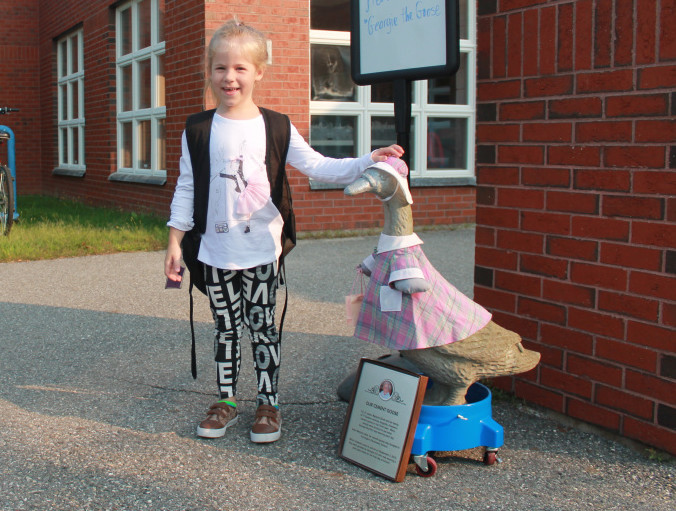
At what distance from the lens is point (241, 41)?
311 centimetres

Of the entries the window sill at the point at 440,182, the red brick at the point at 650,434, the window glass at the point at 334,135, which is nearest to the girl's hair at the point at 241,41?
the red brick at the point at 650,434

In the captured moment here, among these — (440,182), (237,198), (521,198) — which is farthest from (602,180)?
(440,182)

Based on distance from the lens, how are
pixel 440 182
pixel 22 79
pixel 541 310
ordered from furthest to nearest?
pixel 22 79 → pixel 440 182 → pixel 541 310

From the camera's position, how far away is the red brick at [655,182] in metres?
2.98

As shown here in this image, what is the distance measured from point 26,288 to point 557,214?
4.60m

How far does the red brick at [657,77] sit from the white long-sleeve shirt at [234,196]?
→ 1067 mm

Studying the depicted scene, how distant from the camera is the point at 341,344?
15.6 feet

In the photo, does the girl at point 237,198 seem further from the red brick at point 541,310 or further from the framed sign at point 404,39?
the red brick at point 541,310

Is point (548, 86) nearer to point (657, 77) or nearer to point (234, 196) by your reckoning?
point (657, 77)

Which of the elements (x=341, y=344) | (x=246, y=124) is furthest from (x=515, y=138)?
(x=341, y=344)

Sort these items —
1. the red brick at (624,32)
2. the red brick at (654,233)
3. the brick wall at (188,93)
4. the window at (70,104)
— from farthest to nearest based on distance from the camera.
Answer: the window at (70,104)
the brick wall at (188,93)
the red brick at (624,32)
the red brick at (654,233)

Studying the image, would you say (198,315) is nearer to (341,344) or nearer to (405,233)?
(341,344)

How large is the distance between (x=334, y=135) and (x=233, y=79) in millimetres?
6729

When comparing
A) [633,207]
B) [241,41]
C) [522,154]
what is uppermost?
[241,41]
